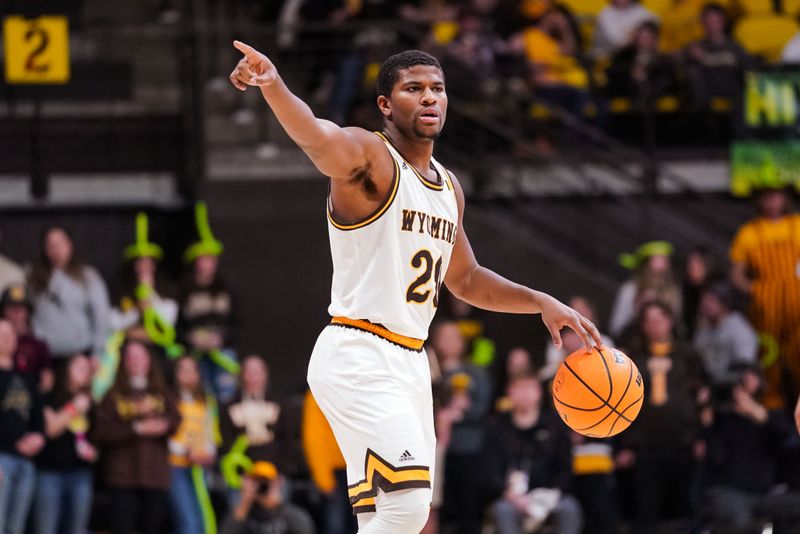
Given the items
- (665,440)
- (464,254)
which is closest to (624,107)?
(665,440)

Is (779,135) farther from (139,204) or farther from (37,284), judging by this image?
(37,284)

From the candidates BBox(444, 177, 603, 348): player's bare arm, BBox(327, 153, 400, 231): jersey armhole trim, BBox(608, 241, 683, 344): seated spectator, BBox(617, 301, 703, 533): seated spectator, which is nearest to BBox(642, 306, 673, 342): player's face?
BBox(617, 301, 703, 533): seated spectator

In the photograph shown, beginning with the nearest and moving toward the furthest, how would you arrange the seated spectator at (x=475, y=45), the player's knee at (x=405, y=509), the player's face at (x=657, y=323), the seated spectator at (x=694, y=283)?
the player's knee at (x=405, y=509)
the player's face at (x=657, y=323)
the seated spectator at (x=694, y=283)
the seated spectator at (x=475, y=45)

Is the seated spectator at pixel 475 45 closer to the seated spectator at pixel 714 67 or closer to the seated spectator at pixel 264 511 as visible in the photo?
the seated spectator at pixel 714 67

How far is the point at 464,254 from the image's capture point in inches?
313

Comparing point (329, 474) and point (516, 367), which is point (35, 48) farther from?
point (516, 367)

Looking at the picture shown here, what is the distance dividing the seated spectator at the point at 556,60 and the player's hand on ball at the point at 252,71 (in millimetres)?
10542

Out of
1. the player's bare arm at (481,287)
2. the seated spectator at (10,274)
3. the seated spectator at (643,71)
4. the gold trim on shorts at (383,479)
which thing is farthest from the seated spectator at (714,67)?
the gold trim on shorts at (383,479)

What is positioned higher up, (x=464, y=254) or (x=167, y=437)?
(x=464, y=254)

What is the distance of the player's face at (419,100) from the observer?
7.20m

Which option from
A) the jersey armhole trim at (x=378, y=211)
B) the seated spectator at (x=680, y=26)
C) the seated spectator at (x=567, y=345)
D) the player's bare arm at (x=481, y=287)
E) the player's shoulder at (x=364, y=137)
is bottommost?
the seated spectator at (x=567, y=345)

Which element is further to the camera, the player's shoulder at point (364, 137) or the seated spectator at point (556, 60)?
the seated spectator at point (556, 60)

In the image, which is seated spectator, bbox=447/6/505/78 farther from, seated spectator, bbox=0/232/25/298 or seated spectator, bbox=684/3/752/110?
seated spectator, bbox=0/232/25/298

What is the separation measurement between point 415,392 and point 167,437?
6.20 m
